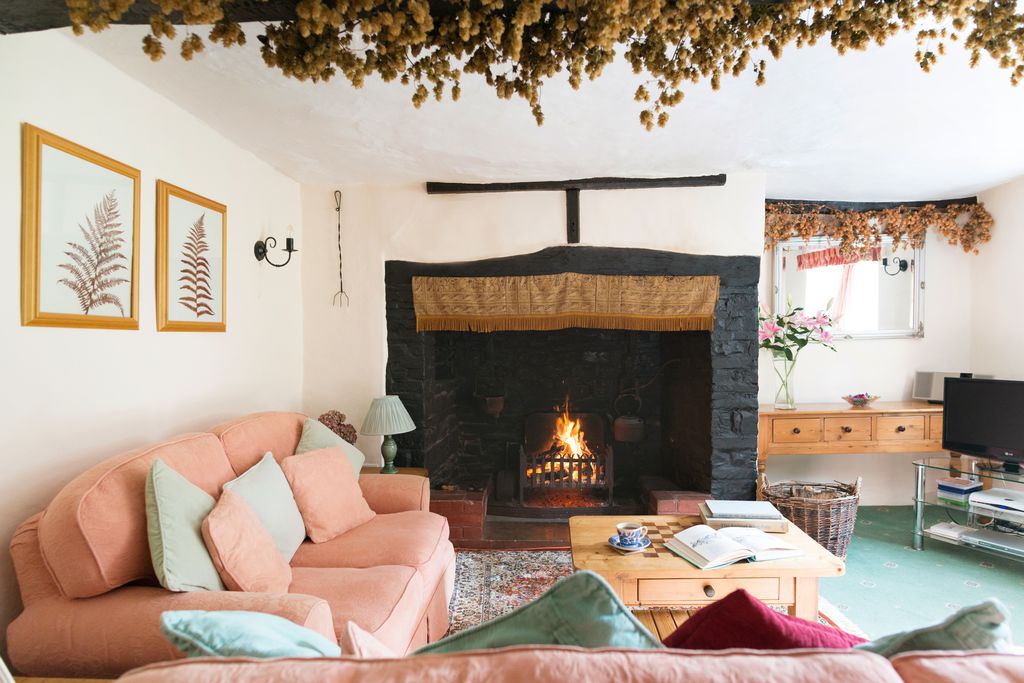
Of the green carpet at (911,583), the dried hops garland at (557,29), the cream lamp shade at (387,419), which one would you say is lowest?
the green carpet at (911,583)

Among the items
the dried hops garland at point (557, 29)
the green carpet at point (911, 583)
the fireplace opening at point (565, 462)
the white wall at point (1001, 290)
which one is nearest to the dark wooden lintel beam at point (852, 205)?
the white wall at point (1001, 290)

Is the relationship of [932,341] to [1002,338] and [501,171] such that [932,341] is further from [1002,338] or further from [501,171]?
[501,171]

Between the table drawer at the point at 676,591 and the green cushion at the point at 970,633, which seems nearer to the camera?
the green cushion at the point at 970,633

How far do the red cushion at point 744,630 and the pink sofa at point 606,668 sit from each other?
0.10m

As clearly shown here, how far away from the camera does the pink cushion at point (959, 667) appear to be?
639 mm

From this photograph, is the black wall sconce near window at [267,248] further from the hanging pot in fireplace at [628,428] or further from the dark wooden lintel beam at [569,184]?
the hanging pot in fireplace at [628,428]

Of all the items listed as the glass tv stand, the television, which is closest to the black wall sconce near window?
the glass tv stand

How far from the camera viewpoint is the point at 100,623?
4.33 feet

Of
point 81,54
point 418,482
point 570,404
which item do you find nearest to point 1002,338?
point 570,404

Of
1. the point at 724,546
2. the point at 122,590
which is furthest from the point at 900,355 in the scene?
the point at 122,590

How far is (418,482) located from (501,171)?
1824mm

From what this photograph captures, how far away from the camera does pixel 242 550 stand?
1.57 m

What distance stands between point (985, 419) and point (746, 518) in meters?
1.93

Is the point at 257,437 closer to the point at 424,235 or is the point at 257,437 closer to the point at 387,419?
the point at 387,419
